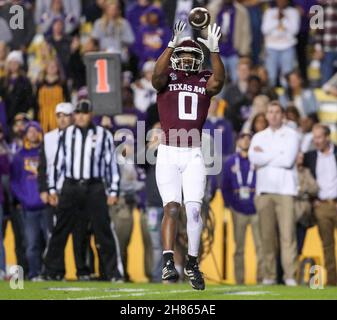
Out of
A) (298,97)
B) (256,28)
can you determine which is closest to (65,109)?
(298,97)

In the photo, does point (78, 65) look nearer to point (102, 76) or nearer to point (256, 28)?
point (256, 28)

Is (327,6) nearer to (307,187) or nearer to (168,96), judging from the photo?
(307,187)

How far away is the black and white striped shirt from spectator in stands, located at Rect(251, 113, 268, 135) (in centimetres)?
183

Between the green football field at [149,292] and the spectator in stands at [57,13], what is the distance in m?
6.91

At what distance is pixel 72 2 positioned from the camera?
20.5m

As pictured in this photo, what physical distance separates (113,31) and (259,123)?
4533 mm

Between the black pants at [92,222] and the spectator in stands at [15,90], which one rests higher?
the spectator in stands at [15,90]

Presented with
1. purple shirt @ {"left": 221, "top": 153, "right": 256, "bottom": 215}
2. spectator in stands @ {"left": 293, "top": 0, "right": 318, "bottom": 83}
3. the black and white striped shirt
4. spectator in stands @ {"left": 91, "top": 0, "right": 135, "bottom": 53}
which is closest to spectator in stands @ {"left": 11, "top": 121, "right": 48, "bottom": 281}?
the black and white striped shirt

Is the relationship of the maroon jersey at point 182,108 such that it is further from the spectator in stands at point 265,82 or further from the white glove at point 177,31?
the spectator in stands at point 265,82

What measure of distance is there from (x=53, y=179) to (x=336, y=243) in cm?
333

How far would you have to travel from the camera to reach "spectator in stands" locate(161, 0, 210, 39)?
19.5 m

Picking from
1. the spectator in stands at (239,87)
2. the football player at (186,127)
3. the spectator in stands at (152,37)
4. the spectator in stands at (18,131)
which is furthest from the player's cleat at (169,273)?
the spectator in stands at (152,37)

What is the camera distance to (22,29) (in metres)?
20.6

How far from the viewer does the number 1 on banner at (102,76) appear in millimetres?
15375
